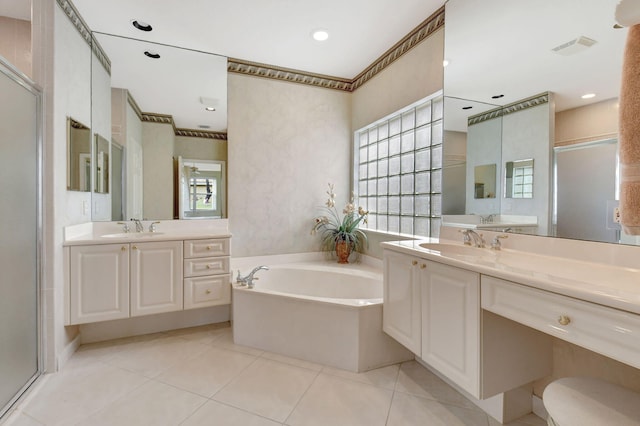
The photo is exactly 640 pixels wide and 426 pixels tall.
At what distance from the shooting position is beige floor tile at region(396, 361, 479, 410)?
67.6 inches

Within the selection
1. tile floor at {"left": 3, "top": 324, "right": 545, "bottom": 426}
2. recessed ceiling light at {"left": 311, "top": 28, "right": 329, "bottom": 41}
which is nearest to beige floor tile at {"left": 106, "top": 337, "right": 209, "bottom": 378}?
tile floor at {"left": 3, "top": 324, "right": 545, "bottom": 426}

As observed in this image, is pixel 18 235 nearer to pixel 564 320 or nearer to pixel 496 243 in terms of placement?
pixel 564 320

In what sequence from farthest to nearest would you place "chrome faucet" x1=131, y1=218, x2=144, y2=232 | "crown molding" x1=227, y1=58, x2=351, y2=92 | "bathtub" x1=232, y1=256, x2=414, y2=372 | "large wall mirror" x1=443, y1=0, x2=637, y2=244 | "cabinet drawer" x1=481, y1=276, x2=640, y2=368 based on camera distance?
1. "crown molding" x1=227, y1=58, x2=351, y2=92
2. "chrome faucet" x1=131, y1=218, x2=144, y2=232
3. "bathtub" x1=232, y1=256, x2=414, y2=372
4. "large wall mirror" x1=443, y1=0, x2=637, y2=244
5. "cabinet drawer" x1=481, y1=276, x2=640, y2=368

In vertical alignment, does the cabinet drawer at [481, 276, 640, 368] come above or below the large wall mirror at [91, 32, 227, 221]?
below

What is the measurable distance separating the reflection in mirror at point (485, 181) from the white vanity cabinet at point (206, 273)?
1934 mm

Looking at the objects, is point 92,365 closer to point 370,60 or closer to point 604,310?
point 604,310

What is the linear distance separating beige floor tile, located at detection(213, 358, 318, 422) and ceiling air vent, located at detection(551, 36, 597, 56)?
7.28 ft

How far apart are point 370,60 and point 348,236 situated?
1.77 m

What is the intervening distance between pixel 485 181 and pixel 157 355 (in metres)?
2.56

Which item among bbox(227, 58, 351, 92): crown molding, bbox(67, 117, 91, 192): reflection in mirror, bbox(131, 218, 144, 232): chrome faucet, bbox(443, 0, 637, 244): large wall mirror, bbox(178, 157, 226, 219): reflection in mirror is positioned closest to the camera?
bbox(443, 0, 637, 244): large wall mirror

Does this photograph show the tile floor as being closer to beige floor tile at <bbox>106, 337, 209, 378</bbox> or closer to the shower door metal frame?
beige floor tile at <bbox>106, 337, 209, 378</bbox>

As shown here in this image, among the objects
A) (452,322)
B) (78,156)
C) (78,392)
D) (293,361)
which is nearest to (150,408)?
(78,392)

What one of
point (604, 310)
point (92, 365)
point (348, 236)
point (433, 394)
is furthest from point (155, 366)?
point (604, 310)

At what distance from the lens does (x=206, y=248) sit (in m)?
2.48
